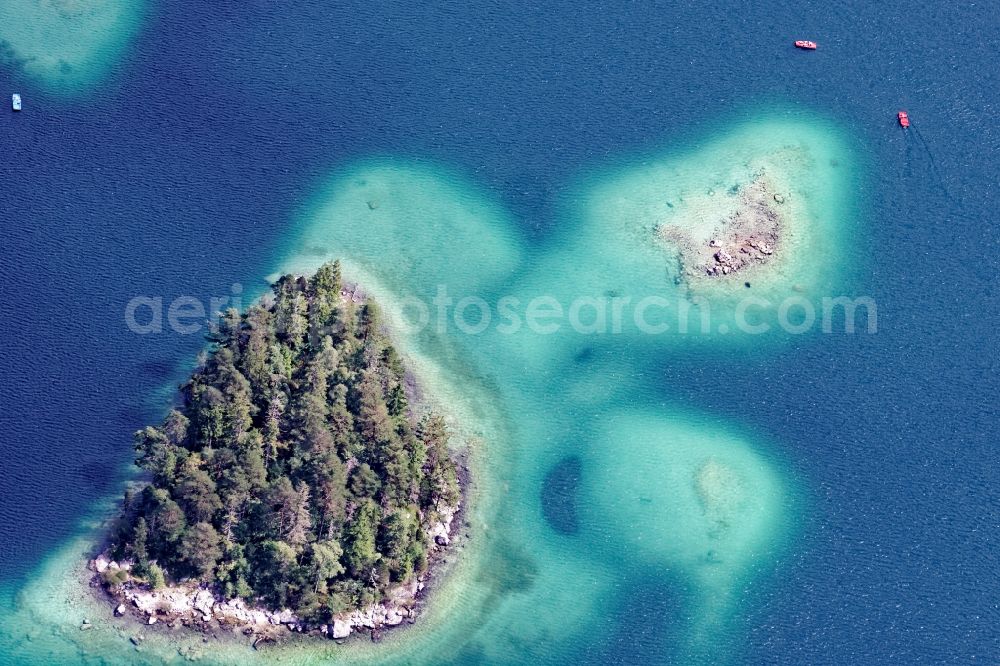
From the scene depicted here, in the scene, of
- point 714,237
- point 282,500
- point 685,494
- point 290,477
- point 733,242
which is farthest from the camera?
point 714,237

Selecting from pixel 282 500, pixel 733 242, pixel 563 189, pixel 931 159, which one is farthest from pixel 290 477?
pixel 931 159

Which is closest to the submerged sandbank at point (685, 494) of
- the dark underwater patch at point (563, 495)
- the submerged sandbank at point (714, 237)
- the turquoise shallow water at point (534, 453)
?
the turquoise shallow water at point (534, 453)

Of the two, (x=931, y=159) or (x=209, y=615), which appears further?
(x=931, y=159)

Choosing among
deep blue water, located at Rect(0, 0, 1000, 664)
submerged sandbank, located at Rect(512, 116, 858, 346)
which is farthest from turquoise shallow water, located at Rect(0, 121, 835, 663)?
deep blue water, located at Rect(0, 0, 1000, 664)

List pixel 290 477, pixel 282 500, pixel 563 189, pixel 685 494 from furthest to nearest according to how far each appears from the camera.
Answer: pixel 563 189 < pixel 685 494 < pixel 290 477 < pixel 282 500

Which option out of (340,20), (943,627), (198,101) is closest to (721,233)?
(943,627)

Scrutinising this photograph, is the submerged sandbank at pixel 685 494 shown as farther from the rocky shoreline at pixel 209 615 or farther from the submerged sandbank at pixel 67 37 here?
the submerged sandbank at pixel 67 37

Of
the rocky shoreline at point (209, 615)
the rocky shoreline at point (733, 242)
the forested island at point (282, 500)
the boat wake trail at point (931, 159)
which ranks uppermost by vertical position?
Result: the boat wake trail at point (931, 159)

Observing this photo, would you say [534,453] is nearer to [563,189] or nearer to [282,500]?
[282,500]
